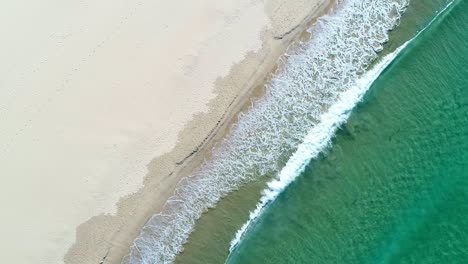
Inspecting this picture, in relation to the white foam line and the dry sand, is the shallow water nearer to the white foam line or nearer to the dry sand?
the white foam line

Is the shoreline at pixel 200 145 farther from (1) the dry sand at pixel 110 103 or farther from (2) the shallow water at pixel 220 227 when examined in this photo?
(2) the shallow water at pixel 220 227

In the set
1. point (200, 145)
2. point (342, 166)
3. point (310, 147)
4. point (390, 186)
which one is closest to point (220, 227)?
point (200, 145)

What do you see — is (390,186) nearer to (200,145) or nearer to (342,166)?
(342,166)

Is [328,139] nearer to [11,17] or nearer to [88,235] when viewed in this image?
[88,235]

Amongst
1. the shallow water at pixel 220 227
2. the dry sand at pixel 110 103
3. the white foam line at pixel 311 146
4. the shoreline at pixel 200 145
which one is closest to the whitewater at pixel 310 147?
the white foam line at pixel 311 146

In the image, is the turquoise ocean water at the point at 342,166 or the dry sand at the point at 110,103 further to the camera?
the turquoise ocean water at the point at 342,166

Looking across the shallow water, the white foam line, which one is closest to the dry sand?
the shallow water
